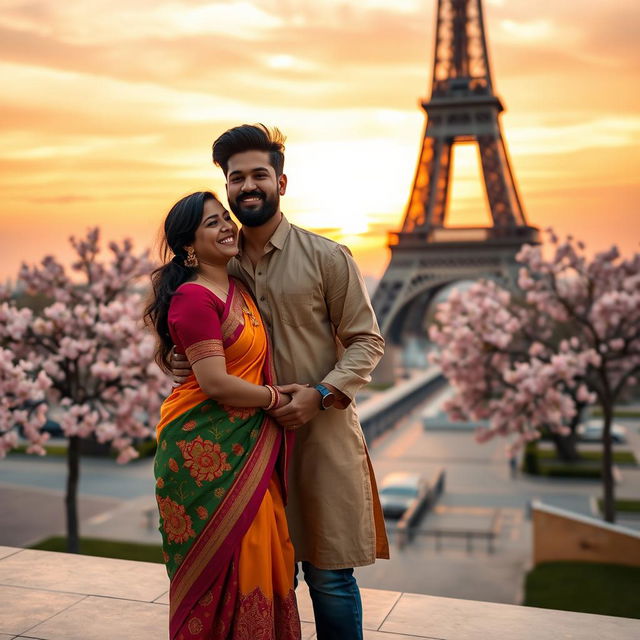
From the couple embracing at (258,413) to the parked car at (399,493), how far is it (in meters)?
13.8

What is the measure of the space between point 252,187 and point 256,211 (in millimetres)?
105

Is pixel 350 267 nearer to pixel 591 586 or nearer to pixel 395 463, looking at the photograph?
pixel 591 586

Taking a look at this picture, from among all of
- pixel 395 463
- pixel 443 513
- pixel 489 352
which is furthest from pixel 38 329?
pixel 395 463

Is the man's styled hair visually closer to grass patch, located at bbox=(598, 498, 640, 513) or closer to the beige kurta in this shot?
the beige kurta

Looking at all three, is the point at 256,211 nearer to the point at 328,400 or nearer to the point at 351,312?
the point at 351,312

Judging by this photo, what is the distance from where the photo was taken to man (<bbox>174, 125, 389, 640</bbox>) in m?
3.58

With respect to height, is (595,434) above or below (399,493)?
below

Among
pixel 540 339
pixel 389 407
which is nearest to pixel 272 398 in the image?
pixel 540 339

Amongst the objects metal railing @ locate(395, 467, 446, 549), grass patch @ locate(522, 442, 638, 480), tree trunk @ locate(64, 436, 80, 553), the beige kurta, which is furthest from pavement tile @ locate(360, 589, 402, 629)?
grass patch @ locate(522, 442, 638, 480)

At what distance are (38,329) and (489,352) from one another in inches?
289

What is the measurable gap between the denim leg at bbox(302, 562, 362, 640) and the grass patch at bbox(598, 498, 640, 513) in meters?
15.3

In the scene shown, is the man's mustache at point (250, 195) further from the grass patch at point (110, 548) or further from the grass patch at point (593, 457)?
the grass patch at point (593, 457)

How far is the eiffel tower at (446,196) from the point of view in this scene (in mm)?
37594

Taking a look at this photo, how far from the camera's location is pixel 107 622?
4.61 meters
